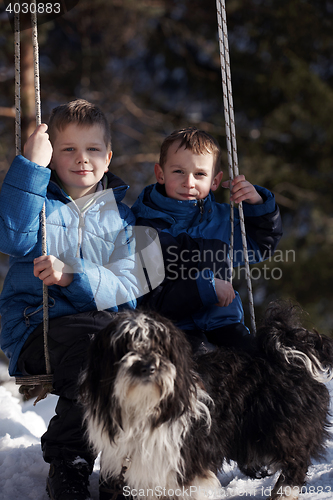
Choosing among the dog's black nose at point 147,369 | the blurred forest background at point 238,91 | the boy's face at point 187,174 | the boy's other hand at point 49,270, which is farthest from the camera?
the blurred forest background at point 238,91

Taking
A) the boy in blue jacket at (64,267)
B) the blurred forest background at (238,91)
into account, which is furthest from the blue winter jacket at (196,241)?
the blurred forest background at (238,91)

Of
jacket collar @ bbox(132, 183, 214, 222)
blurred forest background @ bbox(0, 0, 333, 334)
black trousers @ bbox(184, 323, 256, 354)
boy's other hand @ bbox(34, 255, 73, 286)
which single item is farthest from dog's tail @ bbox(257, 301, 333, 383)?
blurred forest background @ bbox(0, 0, 333, 334)

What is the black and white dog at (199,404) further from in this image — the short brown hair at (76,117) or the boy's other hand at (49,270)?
the short brown hair at (76,117)

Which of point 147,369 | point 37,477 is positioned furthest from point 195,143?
point 37,477

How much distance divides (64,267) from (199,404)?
0.84 meters

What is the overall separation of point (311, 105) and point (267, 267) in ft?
7.97

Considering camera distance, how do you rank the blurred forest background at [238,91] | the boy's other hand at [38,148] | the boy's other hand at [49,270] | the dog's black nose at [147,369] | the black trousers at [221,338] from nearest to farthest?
the dog's black nose at [147,369] → the boy's other hand at [49,270] → the boy's other hand at [38,148] → the black trousers at [221,338] → the blurred forest background at [238,91]

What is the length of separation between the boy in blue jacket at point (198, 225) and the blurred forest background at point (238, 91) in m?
3.90

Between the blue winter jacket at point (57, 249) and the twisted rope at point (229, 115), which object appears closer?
the blue winter jacket at point (57, 249)

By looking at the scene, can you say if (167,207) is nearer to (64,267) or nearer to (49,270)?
(64,267)

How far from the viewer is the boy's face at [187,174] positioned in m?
2.68

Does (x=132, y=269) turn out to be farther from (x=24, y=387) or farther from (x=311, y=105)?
(x=311, y=105)

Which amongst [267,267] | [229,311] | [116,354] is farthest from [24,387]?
[267,267]

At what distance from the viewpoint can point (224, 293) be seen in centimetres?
239
